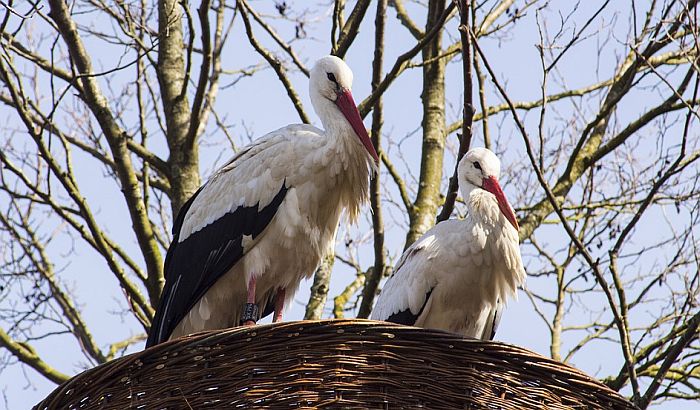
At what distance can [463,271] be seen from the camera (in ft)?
21.9

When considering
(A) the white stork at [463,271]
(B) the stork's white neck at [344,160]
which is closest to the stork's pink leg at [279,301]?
(B) the stork's white neck at [344,160]

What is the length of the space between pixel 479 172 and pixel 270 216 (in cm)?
164

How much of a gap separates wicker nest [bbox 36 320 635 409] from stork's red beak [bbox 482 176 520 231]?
7.68 feet

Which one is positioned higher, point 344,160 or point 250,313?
point 344,160

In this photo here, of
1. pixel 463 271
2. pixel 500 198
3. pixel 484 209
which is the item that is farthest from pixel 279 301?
pixel 500 198

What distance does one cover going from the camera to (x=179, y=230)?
6.63 metres

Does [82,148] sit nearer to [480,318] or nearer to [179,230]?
[179,230]

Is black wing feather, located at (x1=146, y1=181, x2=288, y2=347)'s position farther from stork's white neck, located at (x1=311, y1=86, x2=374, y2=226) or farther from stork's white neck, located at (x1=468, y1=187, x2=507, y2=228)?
stork's white neck, located at (x1=468, y1=187, x2=507, y2=228)

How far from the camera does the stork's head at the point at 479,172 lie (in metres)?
6.99

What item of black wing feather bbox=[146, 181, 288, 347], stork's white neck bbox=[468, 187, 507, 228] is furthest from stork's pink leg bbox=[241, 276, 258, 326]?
stork's white neck bbox=[468, 187, 507, 228]

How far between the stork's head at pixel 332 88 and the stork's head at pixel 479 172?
105cm

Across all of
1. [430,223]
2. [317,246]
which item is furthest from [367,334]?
[430,223]

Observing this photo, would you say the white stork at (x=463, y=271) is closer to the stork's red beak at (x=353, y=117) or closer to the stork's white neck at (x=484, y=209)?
the stork's white neck at (x=484, y=209)

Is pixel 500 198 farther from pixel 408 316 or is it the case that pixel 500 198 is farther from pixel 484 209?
pixel 408 316
